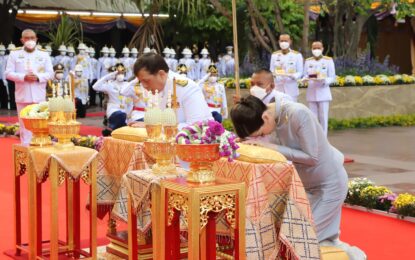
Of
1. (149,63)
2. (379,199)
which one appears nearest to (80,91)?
(379,199)

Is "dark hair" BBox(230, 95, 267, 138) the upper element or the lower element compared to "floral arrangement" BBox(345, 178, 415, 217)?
upper

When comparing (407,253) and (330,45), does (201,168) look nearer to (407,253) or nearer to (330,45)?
(407,253)

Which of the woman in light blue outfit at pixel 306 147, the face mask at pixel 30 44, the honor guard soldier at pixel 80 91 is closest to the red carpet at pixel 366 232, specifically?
the woman in light blue outfit at pixel 306 147

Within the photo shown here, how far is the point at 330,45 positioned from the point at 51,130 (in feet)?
48.5

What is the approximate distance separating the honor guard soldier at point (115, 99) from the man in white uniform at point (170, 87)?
18.1 feet

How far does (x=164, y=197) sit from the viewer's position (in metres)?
4.23

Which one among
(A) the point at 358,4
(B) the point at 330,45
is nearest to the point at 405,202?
(A) the point at 358,4

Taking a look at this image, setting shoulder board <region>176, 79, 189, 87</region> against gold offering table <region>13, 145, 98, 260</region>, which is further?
shoulder board <region>176, 79, 189, 87</region>

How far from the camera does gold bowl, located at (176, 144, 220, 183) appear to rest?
4121 mm

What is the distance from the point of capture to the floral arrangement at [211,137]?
414 centimetres

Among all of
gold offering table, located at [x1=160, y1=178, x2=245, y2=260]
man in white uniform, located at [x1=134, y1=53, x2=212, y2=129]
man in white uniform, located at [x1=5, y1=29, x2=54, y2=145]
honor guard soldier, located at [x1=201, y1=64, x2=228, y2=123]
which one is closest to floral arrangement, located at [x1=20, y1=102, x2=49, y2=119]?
man in white uniform, located at [x1=134, y1=53, x2=212, y2=129]

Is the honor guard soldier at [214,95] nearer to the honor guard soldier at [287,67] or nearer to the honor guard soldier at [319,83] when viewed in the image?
the honor guard soldier at [287,67]

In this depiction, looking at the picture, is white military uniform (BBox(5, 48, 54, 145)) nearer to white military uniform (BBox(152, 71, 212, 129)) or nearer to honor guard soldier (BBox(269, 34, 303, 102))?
honor guard soldier (BBox(269, 34, 303, 102))

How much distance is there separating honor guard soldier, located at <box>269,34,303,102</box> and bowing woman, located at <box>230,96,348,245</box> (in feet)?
25.4
